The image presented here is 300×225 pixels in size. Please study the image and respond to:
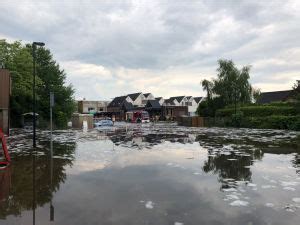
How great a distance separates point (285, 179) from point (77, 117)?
45.3m

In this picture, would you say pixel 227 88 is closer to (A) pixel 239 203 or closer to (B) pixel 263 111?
(B) pixel 263 111

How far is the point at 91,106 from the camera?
119 meters

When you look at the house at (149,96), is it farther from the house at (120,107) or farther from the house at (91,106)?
the house at (91,106)

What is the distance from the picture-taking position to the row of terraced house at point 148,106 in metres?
83.6

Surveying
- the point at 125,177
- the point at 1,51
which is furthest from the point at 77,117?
the point at 125,177

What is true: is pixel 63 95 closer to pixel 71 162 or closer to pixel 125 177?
pixel 71 162

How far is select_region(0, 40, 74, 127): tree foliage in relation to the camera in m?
40.5

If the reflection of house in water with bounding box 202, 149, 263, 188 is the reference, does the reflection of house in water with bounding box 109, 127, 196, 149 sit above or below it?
above

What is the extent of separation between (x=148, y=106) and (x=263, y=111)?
49.4 m

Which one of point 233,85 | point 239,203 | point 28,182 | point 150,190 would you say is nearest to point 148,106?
point 233,85

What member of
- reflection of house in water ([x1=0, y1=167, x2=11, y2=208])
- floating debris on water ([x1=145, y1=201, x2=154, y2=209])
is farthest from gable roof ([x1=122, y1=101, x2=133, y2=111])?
floating debris on water ([x1=145, y1=201, x2=154, y2=209])

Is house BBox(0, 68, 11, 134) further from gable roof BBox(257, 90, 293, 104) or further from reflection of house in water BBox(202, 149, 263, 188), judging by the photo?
gable roof BBox(257, 90, 293, 104)

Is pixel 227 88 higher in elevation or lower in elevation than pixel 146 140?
higher

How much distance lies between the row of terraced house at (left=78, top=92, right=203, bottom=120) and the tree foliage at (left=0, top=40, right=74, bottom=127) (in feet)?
112
